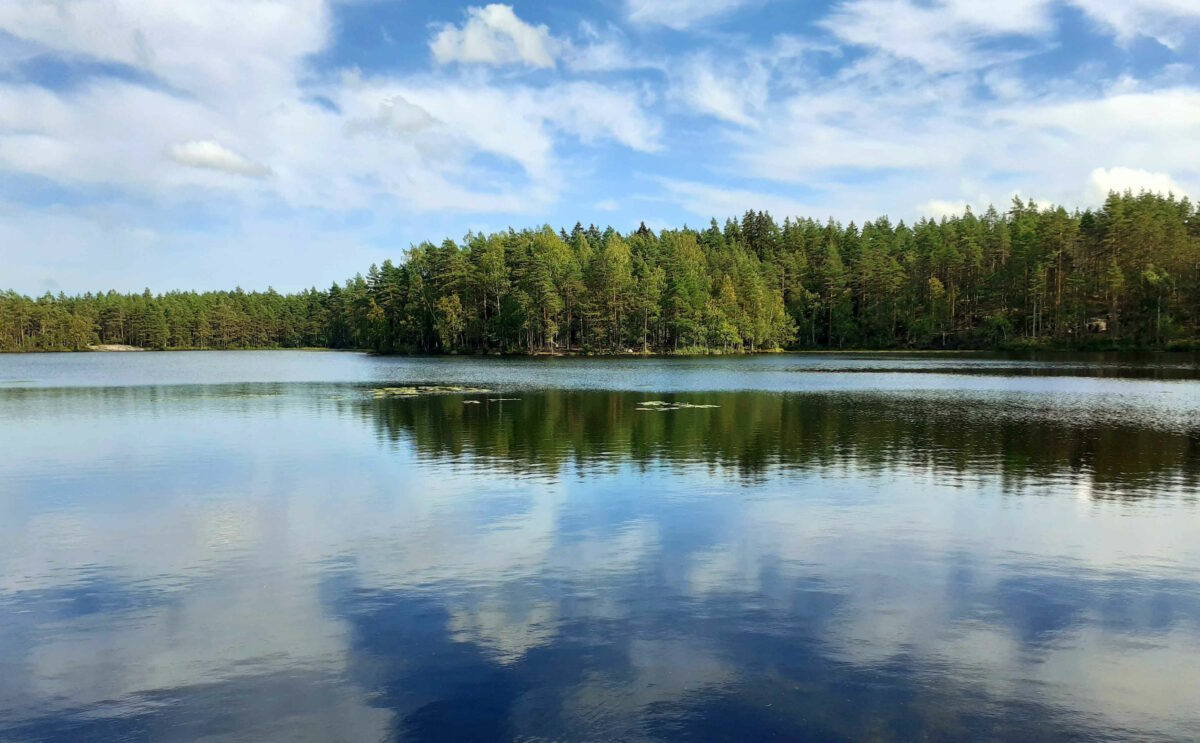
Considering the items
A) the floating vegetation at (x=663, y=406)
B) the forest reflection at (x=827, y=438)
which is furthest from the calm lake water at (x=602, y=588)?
the floating vegetation at (x=663, y=406)

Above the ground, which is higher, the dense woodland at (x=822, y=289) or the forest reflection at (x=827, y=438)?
the dense woodland at (x=822, y=289)

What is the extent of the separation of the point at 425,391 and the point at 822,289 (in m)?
112

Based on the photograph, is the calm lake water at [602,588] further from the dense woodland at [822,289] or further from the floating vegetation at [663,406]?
the dense woodland at [822,289]

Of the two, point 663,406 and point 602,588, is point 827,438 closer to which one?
point 663,406

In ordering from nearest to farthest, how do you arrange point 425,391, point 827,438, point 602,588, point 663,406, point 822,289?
point 602,588 < point 827,438 < point 663,406 < point 425,391 < point 822,289

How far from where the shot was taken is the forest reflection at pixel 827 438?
23797mm

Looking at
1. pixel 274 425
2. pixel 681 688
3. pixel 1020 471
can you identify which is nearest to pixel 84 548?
pixel 681 688

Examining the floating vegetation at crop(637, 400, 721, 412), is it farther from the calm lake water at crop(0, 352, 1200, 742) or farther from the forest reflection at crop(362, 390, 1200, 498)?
the calm lake water at crop(0, 352, 1200, 742)

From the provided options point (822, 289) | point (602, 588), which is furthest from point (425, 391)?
point (822, 289)

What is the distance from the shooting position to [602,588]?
507 inches

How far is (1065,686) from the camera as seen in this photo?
940 centimetres

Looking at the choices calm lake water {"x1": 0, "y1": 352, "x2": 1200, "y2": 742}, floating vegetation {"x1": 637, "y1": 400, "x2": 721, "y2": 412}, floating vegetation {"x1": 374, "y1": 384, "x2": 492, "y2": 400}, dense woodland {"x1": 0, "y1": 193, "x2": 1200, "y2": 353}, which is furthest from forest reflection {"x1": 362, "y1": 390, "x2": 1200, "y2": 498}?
dense woodland {"x1": 0, "y1": 193, "x2": 1200, "y2": 353}

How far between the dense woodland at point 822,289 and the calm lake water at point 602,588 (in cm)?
8957

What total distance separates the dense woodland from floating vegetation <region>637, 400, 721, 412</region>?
248 ft
